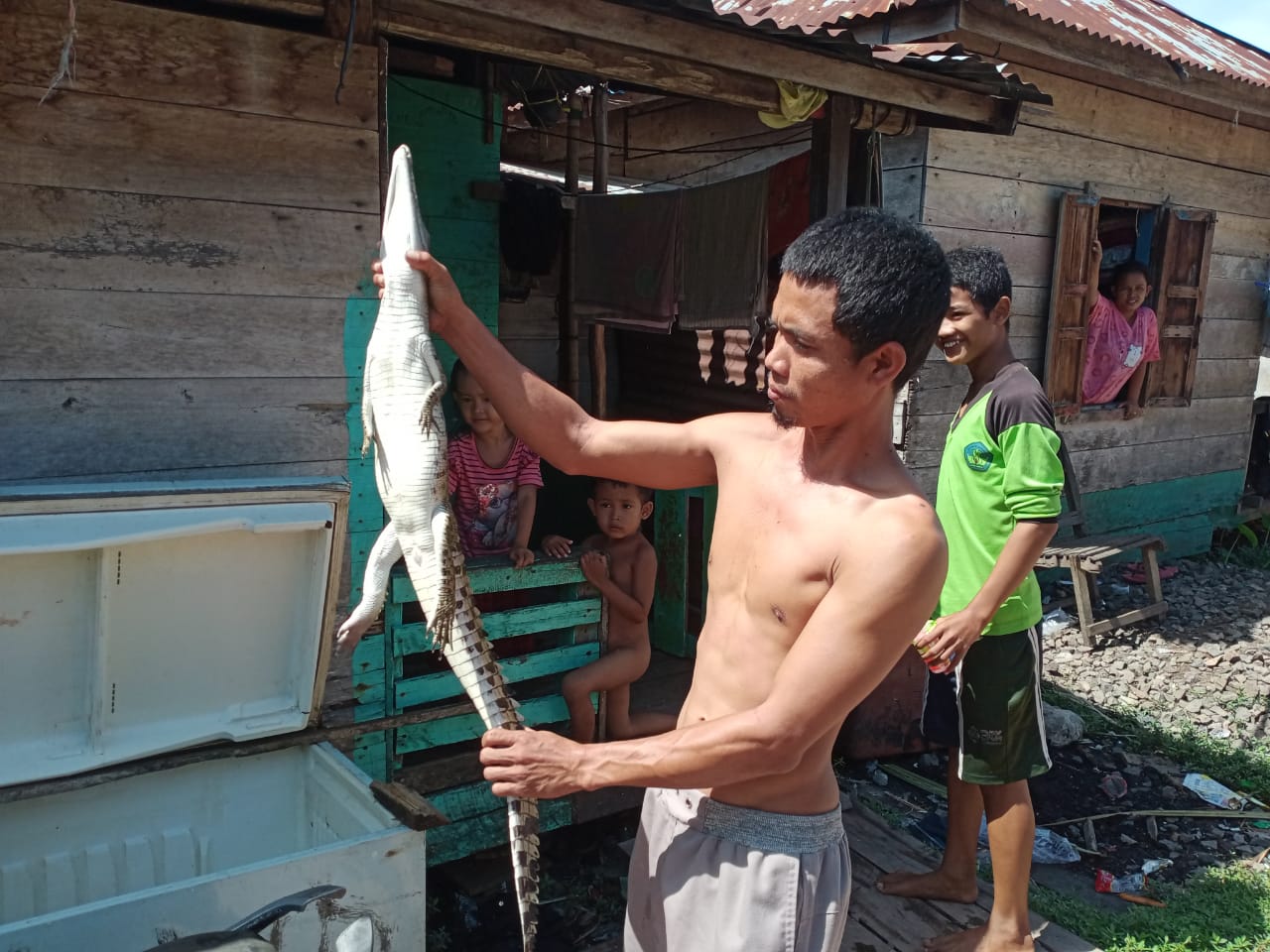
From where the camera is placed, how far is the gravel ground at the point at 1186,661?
598 cm

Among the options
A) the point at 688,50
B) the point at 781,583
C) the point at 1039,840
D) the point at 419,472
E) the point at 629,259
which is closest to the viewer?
the point at 419,472

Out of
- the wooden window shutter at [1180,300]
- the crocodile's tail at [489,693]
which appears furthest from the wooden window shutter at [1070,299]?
the crocodile's tail at [489,693]

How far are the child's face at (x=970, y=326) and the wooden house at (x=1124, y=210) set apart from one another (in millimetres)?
3184

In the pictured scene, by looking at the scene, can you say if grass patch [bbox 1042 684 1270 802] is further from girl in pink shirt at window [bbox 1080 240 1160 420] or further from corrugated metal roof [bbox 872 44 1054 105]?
corrugated metal roof [bbox 872 44 1054 105]

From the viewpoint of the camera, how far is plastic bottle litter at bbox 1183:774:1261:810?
4891 millimetres

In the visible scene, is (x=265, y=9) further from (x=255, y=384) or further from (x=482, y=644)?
(x=482, y=644)

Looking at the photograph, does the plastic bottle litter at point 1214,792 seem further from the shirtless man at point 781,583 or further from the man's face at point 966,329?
the shirtless man at point 781,583

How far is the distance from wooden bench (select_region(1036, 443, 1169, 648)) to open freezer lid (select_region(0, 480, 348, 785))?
18.0 feet

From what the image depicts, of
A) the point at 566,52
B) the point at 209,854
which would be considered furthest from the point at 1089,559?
the point at 209,854

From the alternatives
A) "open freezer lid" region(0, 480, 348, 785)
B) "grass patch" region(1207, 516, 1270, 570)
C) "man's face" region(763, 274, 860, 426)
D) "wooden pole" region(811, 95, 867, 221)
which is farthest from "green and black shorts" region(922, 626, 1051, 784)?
"grass patch" region(1207, 516, 1270, 570)

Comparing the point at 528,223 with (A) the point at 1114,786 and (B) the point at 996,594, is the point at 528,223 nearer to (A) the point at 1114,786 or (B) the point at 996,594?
(B) the point at 996,594

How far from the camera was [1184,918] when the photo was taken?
3.92 meters

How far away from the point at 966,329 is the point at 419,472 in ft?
7.29

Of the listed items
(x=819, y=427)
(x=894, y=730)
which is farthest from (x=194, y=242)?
(x=894, y=730)
